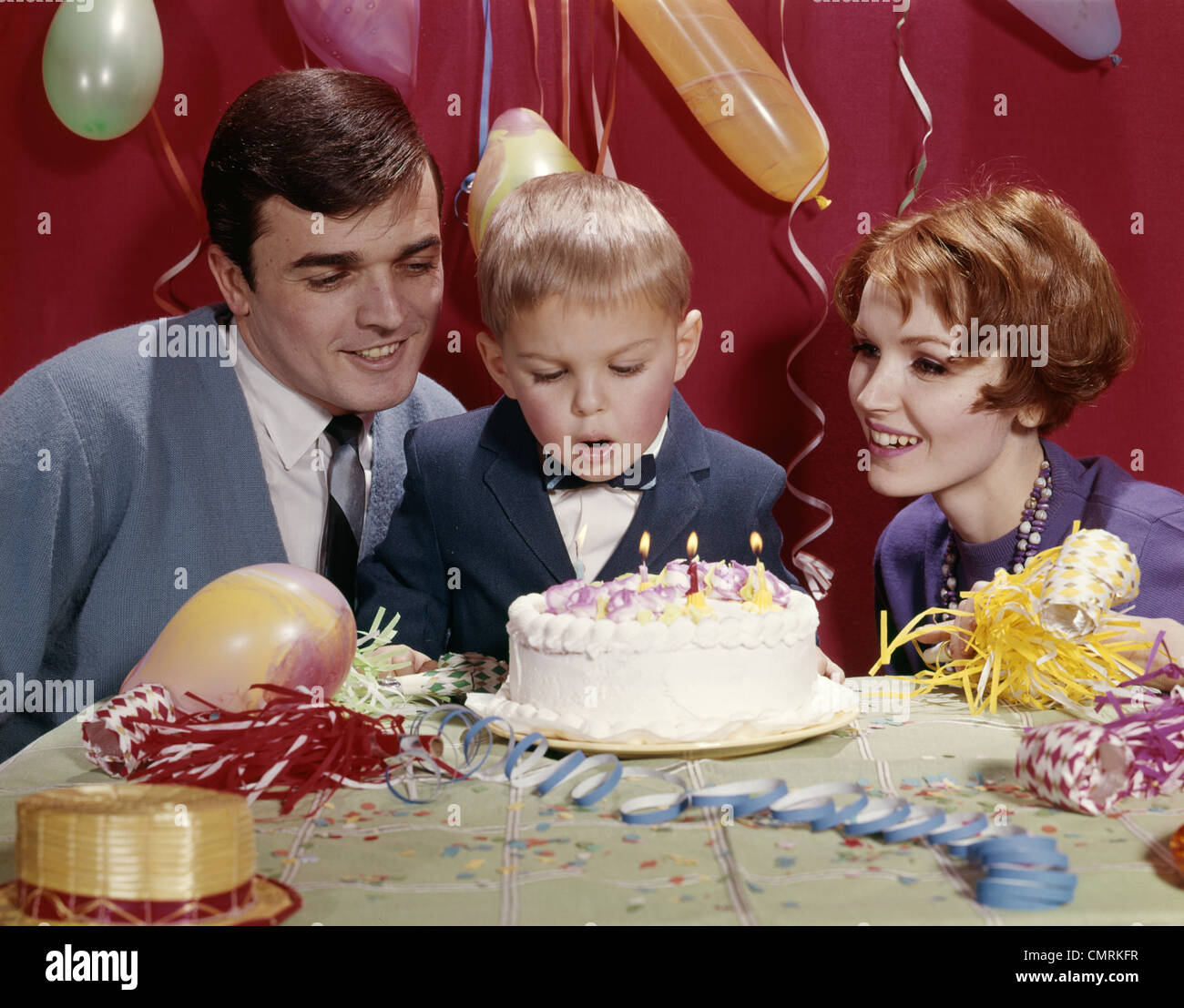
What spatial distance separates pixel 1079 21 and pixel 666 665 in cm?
175

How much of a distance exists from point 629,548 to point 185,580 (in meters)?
0.76

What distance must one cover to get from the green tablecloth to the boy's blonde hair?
73cm

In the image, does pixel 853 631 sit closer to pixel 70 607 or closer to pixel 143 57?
pixel 70 607

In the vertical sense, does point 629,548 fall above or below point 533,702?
above

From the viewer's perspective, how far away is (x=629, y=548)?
6.21ft

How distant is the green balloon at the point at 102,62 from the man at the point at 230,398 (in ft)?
0.99

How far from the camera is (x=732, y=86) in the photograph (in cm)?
232

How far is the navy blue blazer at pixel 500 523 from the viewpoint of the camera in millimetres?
1915

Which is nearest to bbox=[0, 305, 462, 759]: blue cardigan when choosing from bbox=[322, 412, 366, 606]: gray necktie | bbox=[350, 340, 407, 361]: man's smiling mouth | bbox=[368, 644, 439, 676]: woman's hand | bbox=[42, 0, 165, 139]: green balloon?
bbox=[322, 412, 366, 606]: gray necktie

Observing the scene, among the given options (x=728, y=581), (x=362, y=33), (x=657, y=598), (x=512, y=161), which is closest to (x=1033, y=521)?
(x=728, y=581)

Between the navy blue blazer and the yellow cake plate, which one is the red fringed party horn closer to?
the yellow cake plate

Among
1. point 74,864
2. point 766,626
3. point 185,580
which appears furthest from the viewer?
point 185,580

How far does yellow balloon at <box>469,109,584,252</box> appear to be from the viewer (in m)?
2.21
